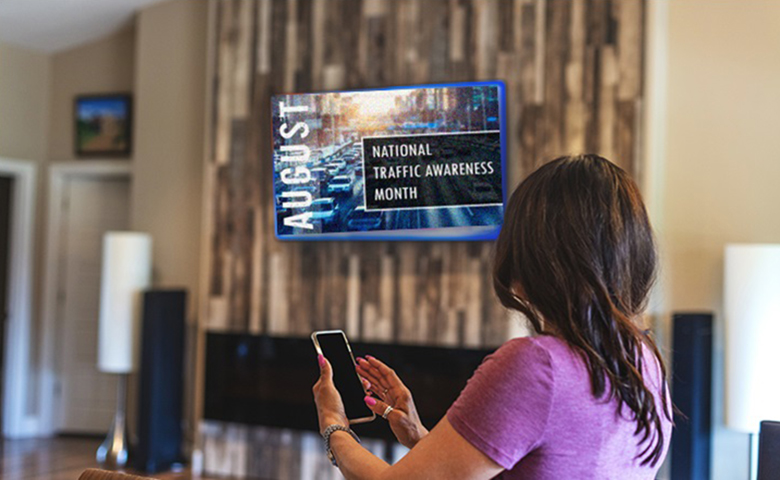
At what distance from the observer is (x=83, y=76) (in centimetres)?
725

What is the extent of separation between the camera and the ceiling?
643 centimetres

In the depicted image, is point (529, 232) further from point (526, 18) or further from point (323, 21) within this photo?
point (323, 21)

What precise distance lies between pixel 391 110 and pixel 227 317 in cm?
469

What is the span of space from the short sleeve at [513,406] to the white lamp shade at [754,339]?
3.51 m

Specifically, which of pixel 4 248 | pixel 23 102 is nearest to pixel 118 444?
pixel 4 248

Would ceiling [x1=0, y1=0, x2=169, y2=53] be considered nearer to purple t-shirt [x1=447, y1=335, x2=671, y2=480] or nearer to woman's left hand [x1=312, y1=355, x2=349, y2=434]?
woman's left hand [x1=312, y1=355, x2=349, y2=434]

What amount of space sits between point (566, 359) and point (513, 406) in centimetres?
9

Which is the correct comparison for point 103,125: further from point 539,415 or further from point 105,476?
point 539,415

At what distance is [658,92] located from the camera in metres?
4.85

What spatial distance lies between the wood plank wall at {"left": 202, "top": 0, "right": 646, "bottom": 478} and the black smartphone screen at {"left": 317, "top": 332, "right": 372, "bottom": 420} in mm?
3515

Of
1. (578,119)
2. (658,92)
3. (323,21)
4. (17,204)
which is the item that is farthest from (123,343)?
(658,92)

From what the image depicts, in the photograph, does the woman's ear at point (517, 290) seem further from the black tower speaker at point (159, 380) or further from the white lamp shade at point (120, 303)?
the white lamp shade at point (120, 303)

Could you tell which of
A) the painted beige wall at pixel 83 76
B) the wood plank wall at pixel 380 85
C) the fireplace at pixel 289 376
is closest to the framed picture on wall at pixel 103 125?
the painted beige wall at pixel 83 76

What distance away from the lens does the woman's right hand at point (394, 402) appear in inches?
57.3
